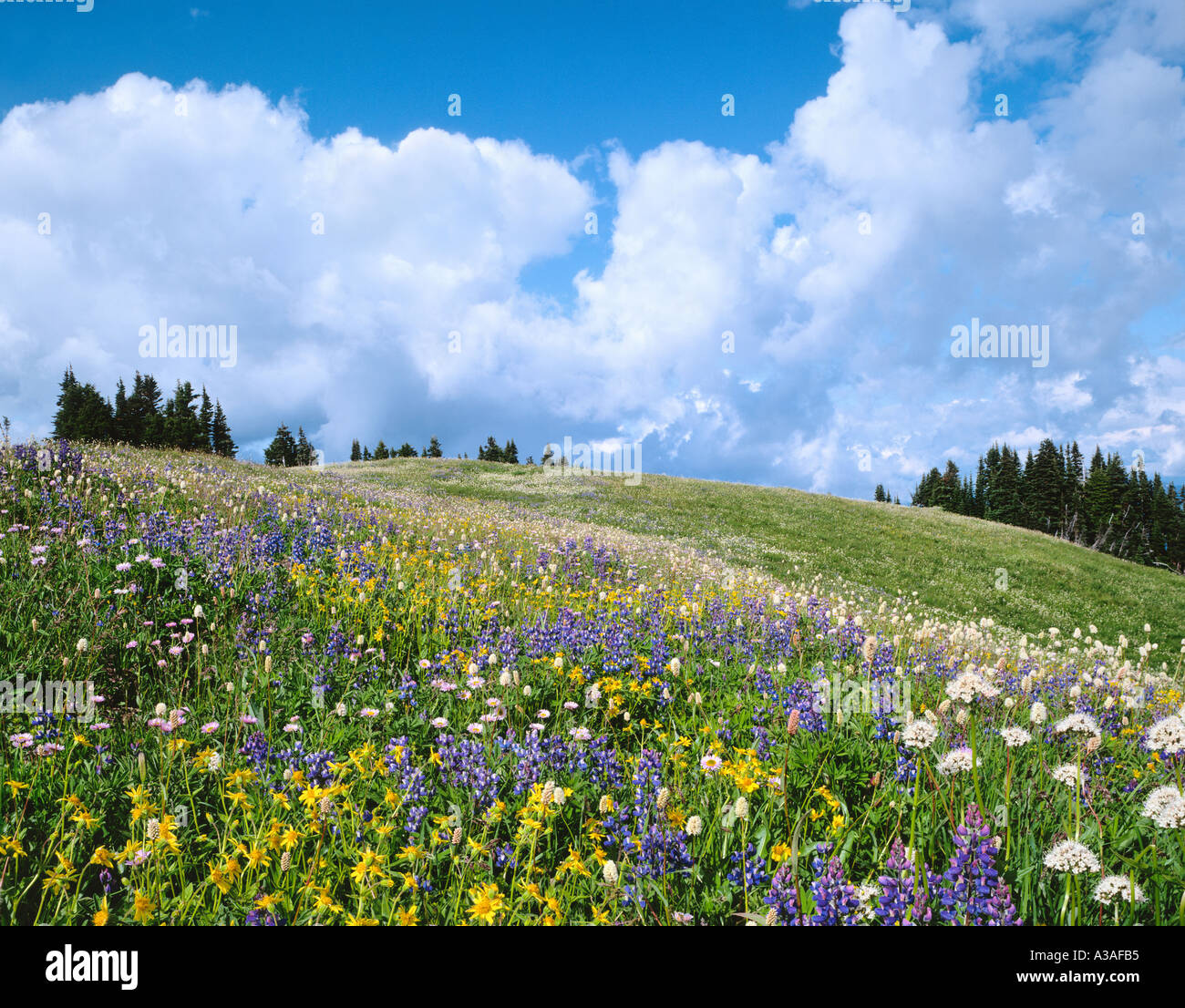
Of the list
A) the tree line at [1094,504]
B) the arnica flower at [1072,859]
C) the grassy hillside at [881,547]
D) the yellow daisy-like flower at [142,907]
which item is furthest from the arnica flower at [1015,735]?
the tree line at [1094,504]

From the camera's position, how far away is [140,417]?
217 feet

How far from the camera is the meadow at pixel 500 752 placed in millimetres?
2328

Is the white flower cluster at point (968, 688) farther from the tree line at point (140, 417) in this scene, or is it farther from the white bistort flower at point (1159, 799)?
A: the tree line at point (140, 417)

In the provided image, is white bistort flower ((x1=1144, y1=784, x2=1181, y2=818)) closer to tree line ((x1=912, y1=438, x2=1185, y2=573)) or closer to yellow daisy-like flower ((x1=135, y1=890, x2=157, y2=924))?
yellow daisy-like flower ((x1=135, y1=890, x2=157, y2=924))

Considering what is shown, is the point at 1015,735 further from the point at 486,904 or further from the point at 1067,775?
the point at 486,904

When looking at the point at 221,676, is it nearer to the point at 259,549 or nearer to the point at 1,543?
the point at 259,549

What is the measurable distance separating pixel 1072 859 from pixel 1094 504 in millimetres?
95500

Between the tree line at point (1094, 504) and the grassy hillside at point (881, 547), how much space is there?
44190 millimetres

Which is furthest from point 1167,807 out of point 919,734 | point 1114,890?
point 919,734
